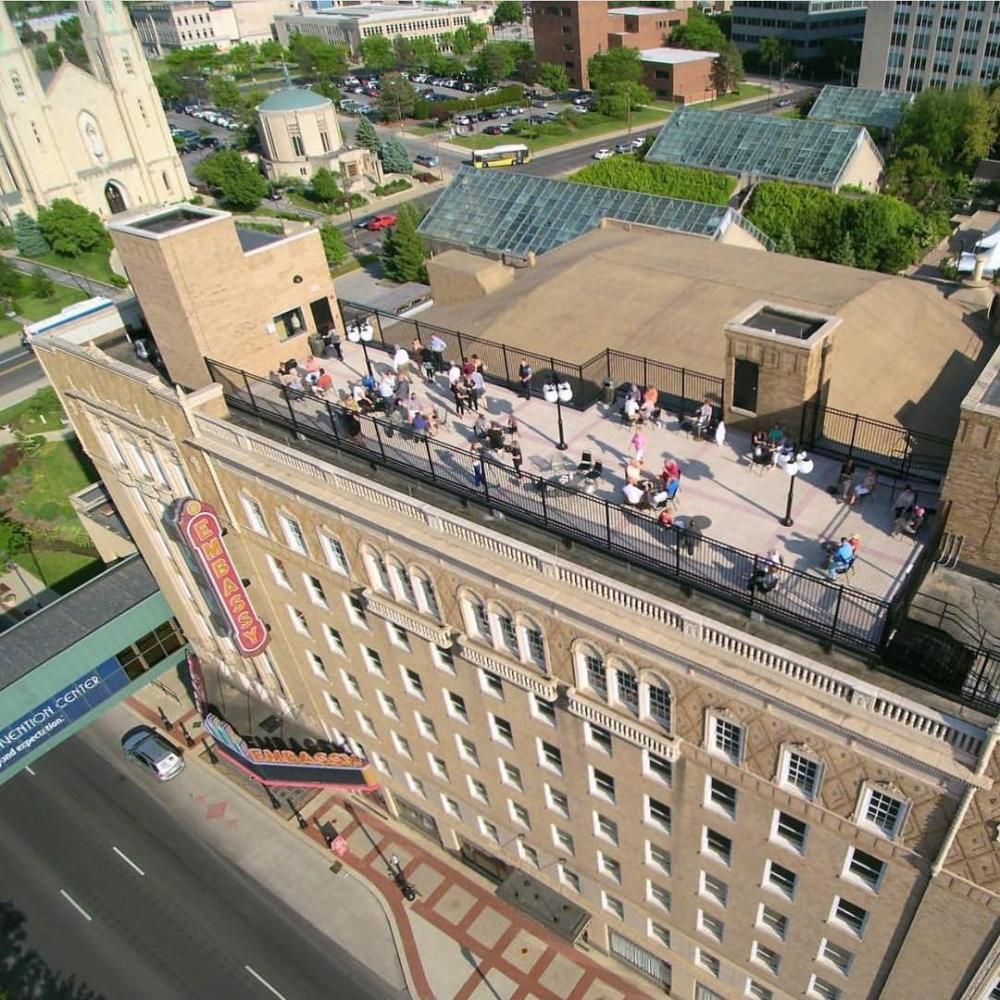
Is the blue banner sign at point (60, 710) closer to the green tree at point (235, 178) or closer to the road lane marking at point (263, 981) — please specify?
the road lane marking at point (263, 981)

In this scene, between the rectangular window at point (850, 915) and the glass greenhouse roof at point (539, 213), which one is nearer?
the rectangular window at point (850, 915)

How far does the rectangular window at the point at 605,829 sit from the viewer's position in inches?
1150

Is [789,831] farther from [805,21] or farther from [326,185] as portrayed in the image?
[805,21]

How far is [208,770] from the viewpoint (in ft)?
151

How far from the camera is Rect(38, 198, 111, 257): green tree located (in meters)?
106

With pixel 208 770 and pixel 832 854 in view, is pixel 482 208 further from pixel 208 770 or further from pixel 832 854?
pixel 832 854

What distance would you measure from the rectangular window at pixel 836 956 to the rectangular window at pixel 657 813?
5.73 m

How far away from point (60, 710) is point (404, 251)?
67716mm

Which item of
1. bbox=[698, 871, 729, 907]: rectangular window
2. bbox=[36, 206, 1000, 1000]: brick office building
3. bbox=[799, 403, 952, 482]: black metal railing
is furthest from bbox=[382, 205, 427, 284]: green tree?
bbox=[698, 871, 729, 907]: rectangular window

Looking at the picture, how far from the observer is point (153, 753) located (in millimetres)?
46031

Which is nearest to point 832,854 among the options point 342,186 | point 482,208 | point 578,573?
point 578,573

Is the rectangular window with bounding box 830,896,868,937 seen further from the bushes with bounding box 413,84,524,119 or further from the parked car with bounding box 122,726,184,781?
the bushes with bounding box 413,84,524,119

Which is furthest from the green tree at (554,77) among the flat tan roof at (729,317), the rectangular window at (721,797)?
the rectangular window at (721,797)

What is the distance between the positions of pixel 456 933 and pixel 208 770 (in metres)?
18.0
